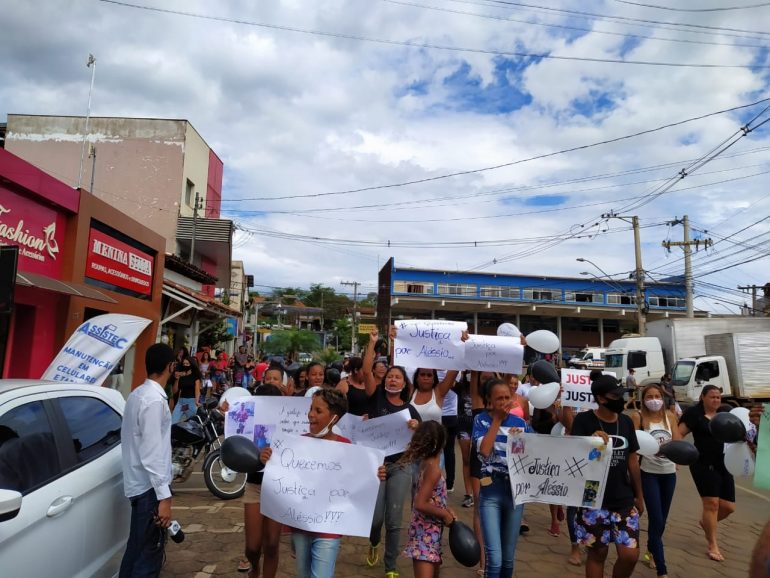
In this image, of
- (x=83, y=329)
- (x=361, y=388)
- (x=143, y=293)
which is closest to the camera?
(x=83, y=329)

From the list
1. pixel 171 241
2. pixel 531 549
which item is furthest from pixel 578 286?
pixel 531 549

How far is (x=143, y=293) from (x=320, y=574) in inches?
415

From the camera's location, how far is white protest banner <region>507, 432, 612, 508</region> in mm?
3863

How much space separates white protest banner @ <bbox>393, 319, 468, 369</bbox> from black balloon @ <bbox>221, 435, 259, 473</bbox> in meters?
2.05

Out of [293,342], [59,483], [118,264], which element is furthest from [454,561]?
[293,342]

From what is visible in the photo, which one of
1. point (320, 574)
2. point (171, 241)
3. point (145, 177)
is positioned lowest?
point (320, 574)

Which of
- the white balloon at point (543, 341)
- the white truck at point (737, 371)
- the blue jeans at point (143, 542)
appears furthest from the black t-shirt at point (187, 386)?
the white truck at point (737, 371)

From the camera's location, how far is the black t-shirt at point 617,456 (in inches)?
151

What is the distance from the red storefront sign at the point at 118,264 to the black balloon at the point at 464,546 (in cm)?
866

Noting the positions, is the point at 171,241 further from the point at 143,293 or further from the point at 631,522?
the point at 631,522

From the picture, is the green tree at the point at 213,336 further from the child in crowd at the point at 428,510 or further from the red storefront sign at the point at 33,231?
the child in crowd at the point at 428,510

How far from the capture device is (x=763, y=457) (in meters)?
3.59

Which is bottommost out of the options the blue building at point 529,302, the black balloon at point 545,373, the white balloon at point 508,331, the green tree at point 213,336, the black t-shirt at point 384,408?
the black t-shirt at point 384,408

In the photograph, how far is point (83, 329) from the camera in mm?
5156
